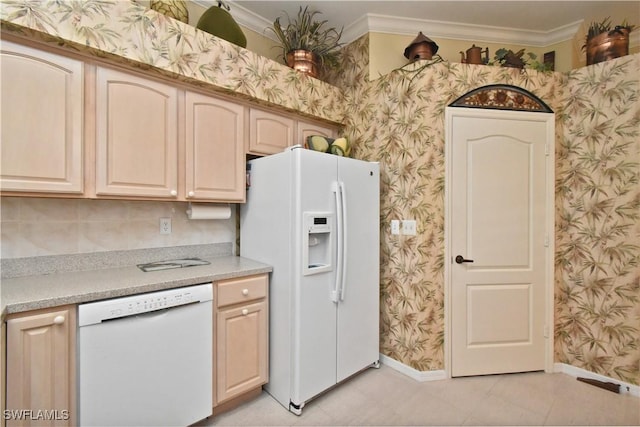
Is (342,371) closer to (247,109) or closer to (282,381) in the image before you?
(282,381)

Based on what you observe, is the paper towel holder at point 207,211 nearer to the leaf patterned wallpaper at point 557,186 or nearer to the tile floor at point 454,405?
the leaf patterned wallpaper at point 557,186

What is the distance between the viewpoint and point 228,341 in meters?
1.78

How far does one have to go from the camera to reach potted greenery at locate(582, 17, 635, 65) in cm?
213

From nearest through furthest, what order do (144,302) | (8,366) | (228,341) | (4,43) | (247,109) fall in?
(8,366)
(4,43)
(144,302)
(228,341)
(247,109)

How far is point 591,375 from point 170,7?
393cm

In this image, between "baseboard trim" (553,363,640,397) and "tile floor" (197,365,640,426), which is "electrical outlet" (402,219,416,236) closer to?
"tile floor" (197,365,640,426)

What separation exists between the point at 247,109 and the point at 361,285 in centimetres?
158

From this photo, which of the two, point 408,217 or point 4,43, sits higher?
point 4,43

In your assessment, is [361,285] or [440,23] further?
[440,23]

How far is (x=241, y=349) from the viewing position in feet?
6.03

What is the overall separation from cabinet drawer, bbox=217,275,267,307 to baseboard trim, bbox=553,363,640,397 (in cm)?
242

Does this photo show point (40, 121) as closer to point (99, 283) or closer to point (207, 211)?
point (99, 283)

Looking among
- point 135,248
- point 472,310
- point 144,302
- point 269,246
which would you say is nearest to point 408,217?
point 472,310

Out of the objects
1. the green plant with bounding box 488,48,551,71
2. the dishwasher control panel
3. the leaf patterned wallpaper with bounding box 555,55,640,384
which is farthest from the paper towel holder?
the leaf patterned wallpaper with bounding box 555,55,640,384
